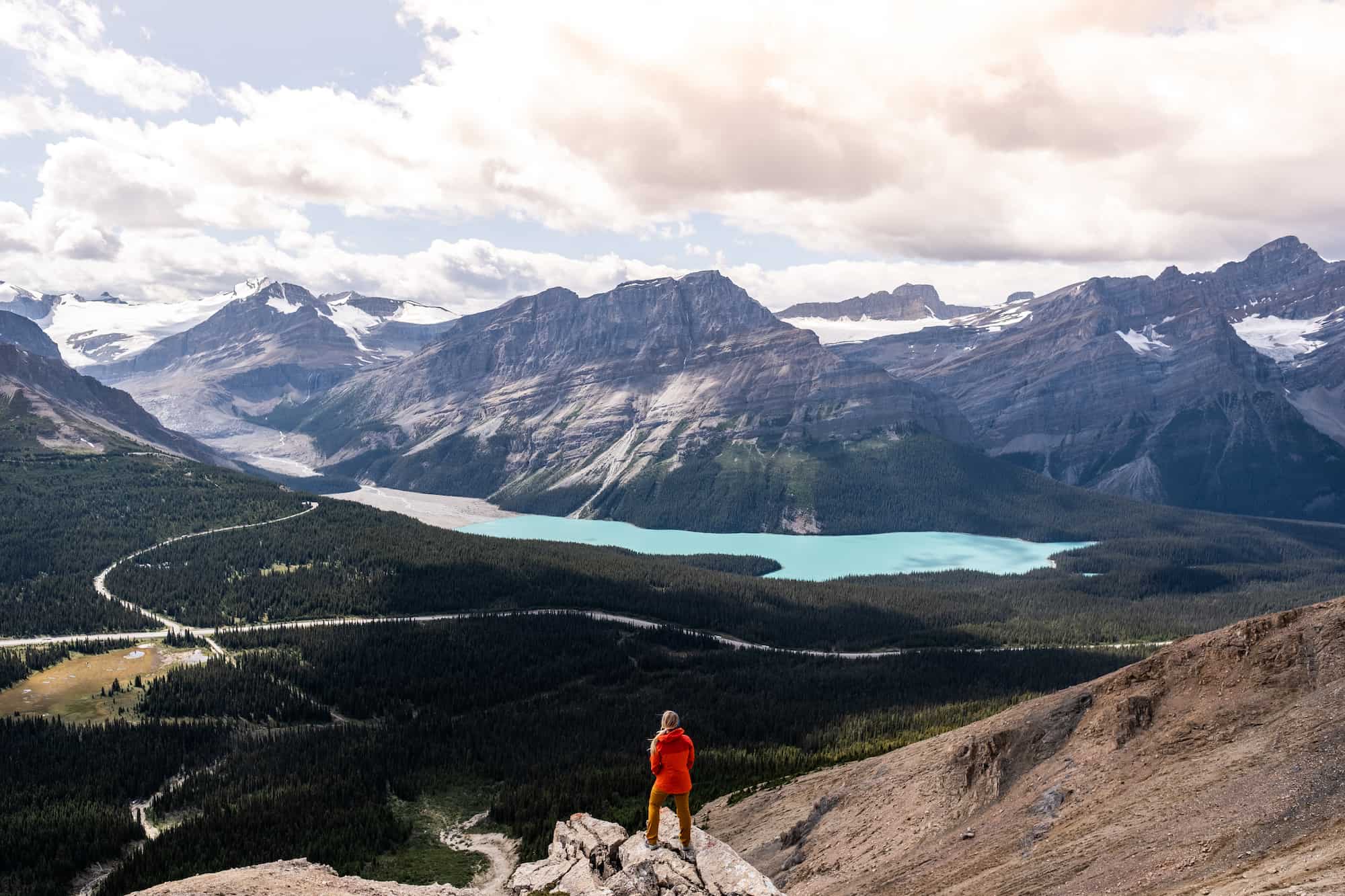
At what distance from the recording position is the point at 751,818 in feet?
223

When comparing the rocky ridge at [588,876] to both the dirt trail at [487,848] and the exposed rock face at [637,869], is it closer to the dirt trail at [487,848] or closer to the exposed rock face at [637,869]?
the exposed rock face at [637,869]

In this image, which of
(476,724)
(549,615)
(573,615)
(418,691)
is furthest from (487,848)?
(573,615)

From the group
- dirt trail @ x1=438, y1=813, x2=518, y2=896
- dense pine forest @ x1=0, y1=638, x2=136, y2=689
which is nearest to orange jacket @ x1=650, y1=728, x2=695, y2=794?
dirt trail @ x1=438, y1=813, x2=518, y2=896

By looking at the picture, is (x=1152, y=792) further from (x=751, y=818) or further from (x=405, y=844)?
(x=405, y=844)

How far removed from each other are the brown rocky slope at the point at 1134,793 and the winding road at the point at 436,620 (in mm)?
101235

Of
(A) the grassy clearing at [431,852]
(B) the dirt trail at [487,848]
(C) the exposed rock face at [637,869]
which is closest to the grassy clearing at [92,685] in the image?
(A) the grassy clearing at [431,852]

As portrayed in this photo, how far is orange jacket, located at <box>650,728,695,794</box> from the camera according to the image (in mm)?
35406

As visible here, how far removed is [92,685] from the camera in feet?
386

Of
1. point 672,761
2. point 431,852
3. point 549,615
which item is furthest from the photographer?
point 549,615

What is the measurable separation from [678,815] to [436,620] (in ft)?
410

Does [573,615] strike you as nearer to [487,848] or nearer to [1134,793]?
[487,848]

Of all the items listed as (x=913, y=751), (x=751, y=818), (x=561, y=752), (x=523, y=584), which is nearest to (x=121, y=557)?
(x=523, y=584)

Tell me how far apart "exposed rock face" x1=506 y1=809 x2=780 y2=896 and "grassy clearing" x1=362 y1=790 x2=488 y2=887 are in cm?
2444

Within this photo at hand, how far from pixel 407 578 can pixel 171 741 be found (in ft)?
263
